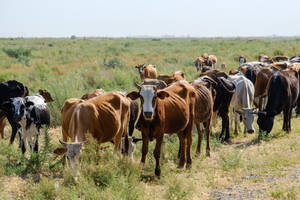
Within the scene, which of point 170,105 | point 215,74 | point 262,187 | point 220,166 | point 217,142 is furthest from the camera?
point 215,74

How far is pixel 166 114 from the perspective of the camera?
297 inches

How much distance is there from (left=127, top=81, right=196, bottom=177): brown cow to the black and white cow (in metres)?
2.82

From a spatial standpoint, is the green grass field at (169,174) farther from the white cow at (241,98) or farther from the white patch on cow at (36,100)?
the white patch on cow at (36,100)

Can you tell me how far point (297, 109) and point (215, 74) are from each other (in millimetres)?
4252

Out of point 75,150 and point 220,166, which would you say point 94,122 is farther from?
point 220,166

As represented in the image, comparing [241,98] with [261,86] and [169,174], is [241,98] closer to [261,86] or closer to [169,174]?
[261,86]

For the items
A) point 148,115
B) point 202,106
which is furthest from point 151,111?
point 202,106

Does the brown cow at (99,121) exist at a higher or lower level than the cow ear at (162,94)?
lower

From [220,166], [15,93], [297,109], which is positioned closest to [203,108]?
[220,166]

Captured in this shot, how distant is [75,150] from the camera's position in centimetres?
629

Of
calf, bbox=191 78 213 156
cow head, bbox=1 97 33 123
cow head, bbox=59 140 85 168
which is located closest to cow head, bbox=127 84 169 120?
cow head, bbox=59 140 85 168

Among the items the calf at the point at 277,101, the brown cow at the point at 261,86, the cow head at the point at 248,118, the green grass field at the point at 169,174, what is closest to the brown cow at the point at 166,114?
the green grass field at the point at 169,174

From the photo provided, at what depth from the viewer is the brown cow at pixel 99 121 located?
6.73 metres

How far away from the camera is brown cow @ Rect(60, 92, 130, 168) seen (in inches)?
265
